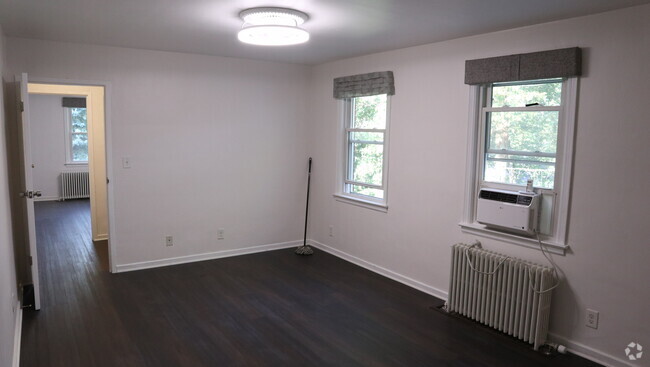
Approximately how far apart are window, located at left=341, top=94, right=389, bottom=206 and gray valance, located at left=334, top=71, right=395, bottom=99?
130mm

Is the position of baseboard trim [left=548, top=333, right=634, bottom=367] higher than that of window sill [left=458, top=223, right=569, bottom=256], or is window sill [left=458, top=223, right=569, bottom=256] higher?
window sill [left=458, top=223, right=569, bottom=256]

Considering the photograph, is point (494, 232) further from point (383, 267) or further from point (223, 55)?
point (223, 55)

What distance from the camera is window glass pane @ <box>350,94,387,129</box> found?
15.8 feet

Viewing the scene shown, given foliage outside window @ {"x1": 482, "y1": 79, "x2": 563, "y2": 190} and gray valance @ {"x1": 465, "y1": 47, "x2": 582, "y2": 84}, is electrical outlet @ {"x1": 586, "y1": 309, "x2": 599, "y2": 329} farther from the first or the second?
gray valance @ {"x1": 465, "y1": 47, "x2": 582, "y2": 84}

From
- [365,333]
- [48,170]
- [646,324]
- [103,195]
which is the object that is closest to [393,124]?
[365,333]

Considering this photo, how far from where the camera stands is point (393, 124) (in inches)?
179

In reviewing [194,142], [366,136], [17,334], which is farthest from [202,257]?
[366,136]

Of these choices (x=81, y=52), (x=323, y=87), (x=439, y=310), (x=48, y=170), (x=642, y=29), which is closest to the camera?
(x=642, y=29)

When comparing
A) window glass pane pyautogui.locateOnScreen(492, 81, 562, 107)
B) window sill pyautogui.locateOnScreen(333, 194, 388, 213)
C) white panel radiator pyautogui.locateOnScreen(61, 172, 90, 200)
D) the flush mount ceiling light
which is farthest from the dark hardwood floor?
white panel radiator pyautogui.locateOnScreen(61, 172, 90, 200)

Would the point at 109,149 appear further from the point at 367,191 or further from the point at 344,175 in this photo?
the point at 367,191

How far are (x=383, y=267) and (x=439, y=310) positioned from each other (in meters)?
1.02

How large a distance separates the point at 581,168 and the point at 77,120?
31.8ft

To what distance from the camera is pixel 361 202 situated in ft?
16.5

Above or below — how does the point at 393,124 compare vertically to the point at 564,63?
below
